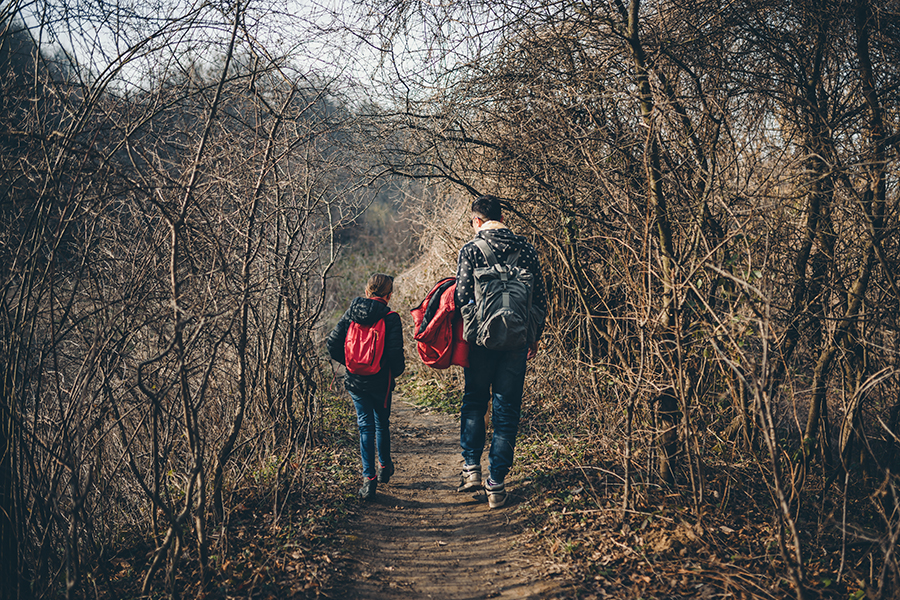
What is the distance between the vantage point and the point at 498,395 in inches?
153

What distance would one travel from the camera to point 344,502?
415 cm

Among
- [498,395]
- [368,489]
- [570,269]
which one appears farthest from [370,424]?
[570,269]

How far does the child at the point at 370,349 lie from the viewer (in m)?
3.97

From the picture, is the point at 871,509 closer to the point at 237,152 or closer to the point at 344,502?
the point at 344,502

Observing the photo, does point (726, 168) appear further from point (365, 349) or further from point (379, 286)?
point (365, 349)

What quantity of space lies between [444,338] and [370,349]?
1.79 feet

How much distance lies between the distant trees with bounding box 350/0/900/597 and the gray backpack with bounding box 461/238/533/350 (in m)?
0.69

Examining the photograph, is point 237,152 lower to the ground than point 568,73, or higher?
lower

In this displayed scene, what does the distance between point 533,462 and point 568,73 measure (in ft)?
10.5

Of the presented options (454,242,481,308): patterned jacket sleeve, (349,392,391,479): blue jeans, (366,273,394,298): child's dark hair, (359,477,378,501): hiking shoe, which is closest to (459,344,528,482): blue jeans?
(454,242,481,308): patterned jacket sleeve

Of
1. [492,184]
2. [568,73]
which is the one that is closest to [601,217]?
[568,73]

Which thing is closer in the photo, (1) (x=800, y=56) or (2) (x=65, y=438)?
(2) (x=65, y=438)

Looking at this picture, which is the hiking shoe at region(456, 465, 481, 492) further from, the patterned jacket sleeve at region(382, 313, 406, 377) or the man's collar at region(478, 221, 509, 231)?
the man's collar at region(478, 221, 509, 231)

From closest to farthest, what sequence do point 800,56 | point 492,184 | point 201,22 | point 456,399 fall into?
point 201,22
point 800,56
point 492,184
point 456,399
